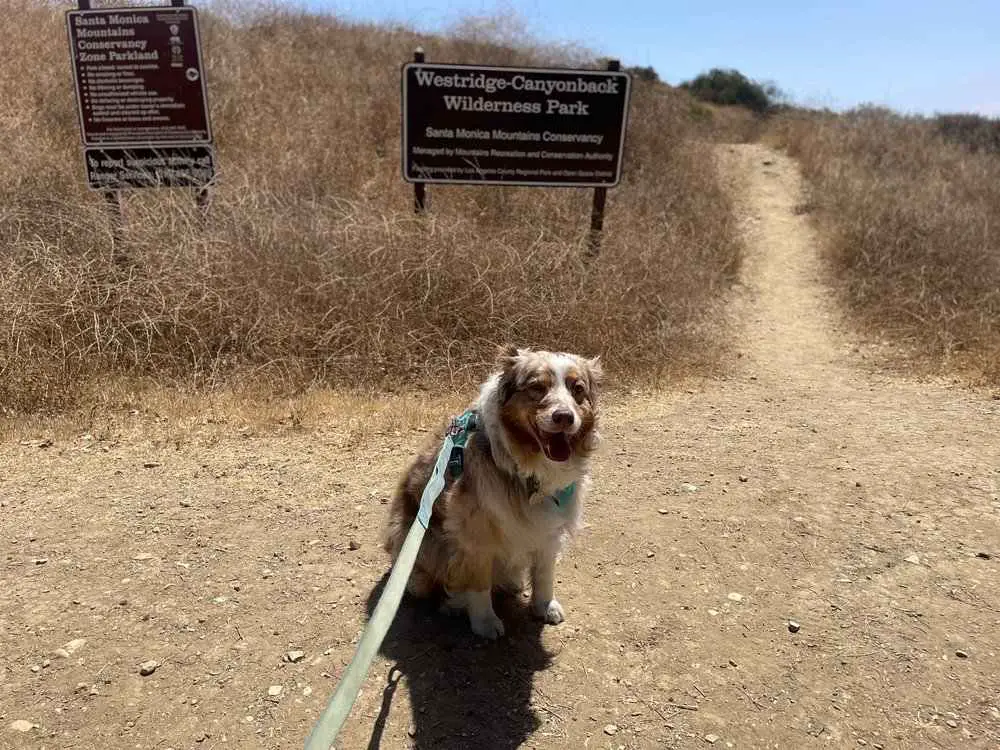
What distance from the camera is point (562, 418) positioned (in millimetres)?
2453

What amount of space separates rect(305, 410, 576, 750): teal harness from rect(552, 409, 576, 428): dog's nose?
375 mm

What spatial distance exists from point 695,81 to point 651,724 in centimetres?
3373

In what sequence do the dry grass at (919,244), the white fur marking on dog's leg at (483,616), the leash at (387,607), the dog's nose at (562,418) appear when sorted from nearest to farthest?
1. the leash at (387,607)
2. the dog's nose at (562,418)
3. the white fur marking on dog's leg at (483,616)
4. the dry grass at (919,244)

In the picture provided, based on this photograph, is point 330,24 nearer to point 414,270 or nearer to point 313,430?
point 414,270

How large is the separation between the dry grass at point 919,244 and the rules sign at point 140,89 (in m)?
7.75

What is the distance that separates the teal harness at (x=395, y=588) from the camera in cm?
156

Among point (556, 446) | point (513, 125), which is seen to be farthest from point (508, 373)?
point (513, 125)

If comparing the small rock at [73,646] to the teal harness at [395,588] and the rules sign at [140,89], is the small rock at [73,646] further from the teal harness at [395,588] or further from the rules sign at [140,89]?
the rules sign at [140,89]

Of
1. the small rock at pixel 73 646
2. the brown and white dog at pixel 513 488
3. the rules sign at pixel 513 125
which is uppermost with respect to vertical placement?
the rules sign at pixel 513 125

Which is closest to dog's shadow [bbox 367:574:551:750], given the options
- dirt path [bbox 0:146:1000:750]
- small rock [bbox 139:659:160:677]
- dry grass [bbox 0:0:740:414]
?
dirt path [bbox 0:146:1000:750]

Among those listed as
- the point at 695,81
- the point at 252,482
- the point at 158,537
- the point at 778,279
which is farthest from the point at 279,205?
the point at 695,81

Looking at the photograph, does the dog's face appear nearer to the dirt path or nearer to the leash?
the leash

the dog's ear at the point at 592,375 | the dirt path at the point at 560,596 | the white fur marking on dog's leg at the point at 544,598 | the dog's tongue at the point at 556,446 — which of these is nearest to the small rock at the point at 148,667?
the dirt path at the point at 560,596

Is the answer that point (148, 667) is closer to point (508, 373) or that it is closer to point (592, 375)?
point (508, 373)
